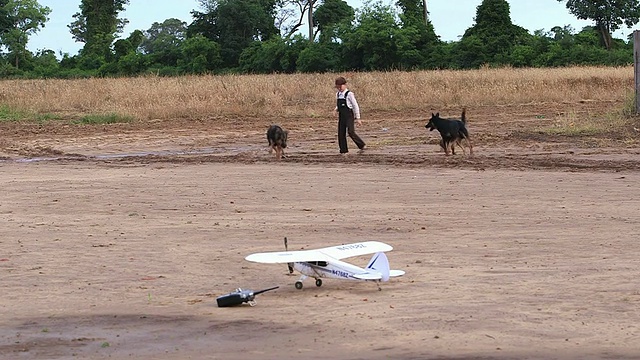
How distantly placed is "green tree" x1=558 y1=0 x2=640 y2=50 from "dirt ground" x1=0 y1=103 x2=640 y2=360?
1885 inches

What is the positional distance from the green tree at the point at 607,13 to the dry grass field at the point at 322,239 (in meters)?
42.0

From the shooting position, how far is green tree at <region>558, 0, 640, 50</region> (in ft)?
225

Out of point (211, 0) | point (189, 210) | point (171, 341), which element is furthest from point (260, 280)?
point (211, 0)

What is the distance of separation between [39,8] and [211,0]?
14640 millimetres

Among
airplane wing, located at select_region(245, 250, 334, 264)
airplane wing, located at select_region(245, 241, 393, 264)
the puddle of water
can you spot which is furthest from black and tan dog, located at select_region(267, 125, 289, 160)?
airplane wing, located at select_region(245, 250, 334, 264)

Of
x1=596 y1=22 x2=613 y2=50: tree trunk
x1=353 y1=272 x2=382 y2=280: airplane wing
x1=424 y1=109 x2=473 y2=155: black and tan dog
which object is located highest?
x1=596 y1=22 x2=613 y2=50: tree trunk

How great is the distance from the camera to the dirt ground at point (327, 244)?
7949 mm

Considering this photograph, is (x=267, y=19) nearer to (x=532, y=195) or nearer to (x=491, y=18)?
(x=491, y=18)

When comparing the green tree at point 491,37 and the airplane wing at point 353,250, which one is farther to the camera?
the green tree at point 491,37

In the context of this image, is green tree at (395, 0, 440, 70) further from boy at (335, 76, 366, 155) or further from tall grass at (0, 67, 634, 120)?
boy at (335, 76, 366, 155)

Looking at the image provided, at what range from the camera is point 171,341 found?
8.05m

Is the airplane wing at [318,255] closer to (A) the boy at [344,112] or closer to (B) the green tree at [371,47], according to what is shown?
(A) the boy at [344,112]

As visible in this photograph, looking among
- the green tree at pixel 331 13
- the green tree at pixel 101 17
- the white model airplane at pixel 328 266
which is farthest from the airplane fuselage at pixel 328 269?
the green tree at pixel 101 17

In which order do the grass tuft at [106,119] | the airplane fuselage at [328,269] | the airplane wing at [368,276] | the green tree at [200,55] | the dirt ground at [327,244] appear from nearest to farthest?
the dirt ground at [327,244] → the airplane wing at [368,276] → the airplane fuselage at [328,269] → the grass tuft at [106,119] → the green tree at [200,55]
